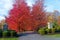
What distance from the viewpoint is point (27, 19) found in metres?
33.3

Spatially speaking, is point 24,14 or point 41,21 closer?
point 24,14

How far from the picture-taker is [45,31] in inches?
1233

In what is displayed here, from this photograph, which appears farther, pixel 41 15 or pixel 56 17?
pixel 56 17

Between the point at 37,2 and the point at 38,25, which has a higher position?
the point at 37,2

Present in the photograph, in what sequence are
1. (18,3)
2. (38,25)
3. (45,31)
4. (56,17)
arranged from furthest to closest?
(56,17) < (38,25) < (18,3) < (45,31)

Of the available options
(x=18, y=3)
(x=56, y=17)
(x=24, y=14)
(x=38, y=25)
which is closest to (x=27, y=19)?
(x=24, y=14)

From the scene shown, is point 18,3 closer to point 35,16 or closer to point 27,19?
point 27,19

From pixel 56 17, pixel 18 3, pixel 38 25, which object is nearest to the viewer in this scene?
pixel 18 3

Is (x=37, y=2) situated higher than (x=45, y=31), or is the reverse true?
(x=37, y=2)

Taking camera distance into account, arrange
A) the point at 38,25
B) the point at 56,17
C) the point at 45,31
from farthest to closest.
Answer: the point at 56,17 < the point at 38,25 < the point at 45,31

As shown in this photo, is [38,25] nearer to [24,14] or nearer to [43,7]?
[43,7]

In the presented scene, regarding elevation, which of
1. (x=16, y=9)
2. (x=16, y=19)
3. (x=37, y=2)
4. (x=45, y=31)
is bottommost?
(x=45, y=31)

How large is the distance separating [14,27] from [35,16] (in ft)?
26.6

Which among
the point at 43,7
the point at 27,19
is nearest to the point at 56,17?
the point at 43,7
